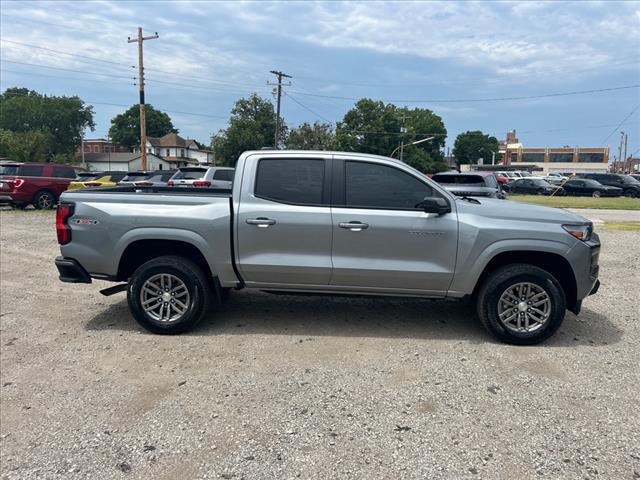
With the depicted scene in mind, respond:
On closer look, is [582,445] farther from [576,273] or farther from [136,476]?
[136,476]

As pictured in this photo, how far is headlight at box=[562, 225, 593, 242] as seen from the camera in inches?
180

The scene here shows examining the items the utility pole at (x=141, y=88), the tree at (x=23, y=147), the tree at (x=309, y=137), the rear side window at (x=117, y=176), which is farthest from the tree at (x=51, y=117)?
the rear side window at (x=117, y=176)

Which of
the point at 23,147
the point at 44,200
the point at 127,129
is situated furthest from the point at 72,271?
the point at 127,129

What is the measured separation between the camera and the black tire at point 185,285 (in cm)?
482

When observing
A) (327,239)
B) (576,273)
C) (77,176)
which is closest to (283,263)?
(327,239)

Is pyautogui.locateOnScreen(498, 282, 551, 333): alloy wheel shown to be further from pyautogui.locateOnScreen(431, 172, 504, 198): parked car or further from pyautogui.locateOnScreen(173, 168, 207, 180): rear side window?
pyautogui.locateOnScreen(173, 168, 207, 180): rear side window

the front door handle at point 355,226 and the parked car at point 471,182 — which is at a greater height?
the parked car at point 471,182

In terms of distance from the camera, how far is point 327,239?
471 cm

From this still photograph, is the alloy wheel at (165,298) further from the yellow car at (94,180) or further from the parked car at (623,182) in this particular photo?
the parked car at (623,182)

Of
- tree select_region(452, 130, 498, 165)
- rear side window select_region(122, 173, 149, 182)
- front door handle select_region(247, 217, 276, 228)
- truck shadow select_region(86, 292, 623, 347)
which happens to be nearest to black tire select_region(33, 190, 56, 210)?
rear side window select_region(122, 173, 149, 182)

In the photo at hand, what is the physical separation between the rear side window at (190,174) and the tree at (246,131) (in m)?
52.3

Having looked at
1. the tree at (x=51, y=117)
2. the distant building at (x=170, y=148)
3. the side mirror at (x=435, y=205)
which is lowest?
the side mirror at (x=435, y=205)

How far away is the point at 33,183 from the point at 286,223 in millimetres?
15841

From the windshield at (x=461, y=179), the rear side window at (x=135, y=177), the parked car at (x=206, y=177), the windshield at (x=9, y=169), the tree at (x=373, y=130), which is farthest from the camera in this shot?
the tree at (x=373, y=130)
